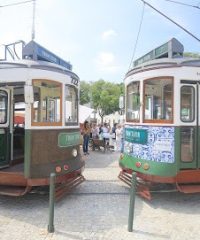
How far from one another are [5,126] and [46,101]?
142cm

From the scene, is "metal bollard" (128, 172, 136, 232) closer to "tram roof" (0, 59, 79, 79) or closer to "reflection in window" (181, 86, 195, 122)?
"reflection in window" (181, 86, 195, 122)

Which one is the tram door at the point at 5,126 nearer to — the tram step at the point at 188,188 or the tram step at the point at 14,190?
the tram step at the point at 14,190

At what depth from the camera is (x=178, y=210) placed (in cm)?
664

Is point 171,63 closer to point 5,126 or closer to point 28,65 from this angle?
point 28,65

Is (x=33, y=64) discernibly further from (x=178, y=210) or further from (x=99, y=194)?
(x=178, y=210)

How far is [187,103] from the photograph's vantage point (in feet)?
23.2

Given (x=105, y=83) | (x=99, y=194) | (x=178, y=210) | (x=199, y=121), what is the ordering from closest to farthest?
(x=178, y=210) < (x=199, y=121) < (x=99, y=194) < (x=105, y=83)

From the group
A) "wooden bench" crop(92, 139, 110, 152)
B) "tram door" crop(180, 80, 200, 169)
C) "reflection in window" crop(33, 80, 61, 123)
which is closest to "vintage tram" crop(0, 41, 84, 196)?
"reflection in window" crop(33, 80, 61, 123)

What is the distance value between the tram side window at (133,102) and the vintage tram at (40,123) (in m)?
1.25

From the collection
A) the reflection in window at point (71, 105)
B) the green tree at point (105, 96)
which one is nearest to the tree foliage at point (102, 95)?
the green tree at point (105, 96)

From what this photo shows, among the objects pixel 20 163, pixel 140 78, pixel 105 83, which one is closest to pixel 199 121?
pixel 140 78

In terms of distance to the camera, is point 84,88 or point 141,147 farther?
point 84,88

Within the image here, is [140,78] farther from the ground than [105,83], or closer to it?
closer to it

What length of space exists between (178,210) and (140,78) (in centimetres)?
285
